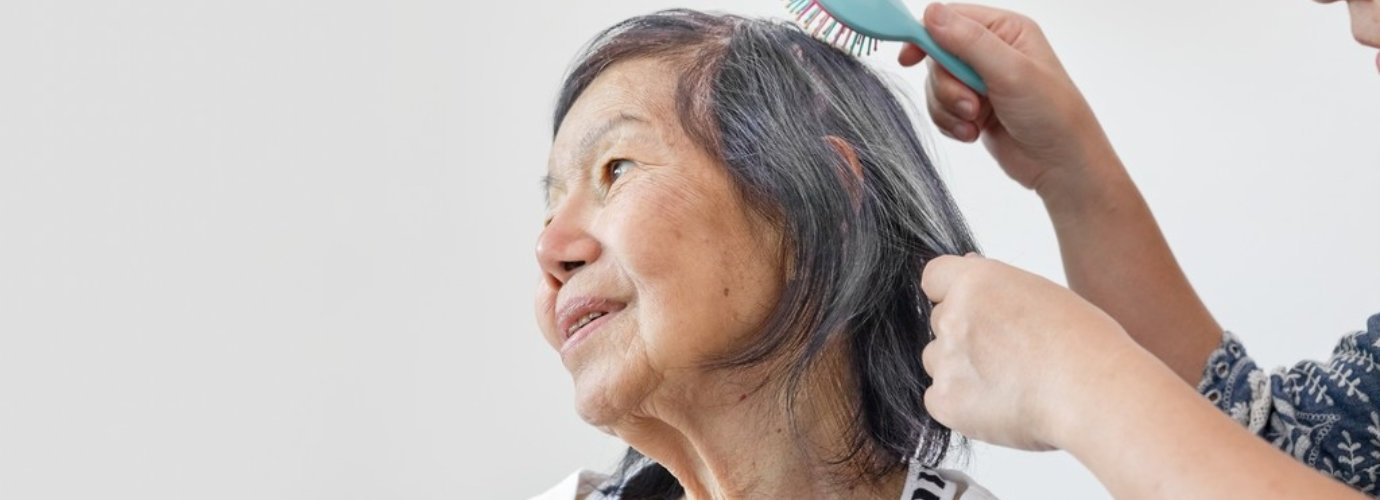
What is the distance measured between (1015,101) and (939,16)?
0.11m

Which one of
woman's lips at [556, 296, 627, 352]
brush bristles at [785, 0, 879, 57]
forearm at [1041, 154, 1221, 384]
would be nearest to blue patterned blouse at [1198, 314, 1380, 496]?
forearm at [1041, 154, 1221, 384]

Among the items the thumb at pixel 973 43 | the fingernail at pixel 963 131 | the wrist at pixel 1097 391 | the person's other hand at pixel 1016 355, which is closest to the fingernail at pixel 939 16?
the thumb at pixel 973 43

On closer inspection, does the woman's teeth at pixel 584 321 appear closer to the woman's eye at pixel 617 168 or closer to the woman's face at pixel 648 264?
the woman's face at pixel 648 264

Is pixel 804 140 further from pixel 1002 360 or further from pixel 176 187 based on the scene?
pixel 176 187

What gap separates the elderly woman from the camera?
1.17 m

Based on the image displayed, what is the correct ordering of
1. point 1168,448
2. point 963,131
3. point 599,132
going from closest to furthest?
1. point 1168,448
2. point 599,132
3. point 963,131

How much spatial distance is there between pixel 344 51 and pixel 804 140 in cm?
109

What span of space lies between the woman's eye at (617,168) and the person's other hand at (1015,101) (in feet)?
0.96

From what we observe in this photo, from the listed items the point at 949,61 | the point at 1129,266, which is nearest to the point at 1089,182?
the point at 1129,266

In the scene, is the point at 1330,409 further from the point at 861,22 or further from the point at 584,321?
the point at 584,321

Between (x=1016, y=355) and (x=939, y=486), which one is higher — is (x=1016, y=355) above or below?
above

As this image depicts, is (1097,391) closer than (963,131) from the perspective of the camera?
Yes

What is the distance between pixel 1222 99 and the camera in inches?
68.6

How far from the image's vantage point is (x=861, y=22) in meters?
1.25
